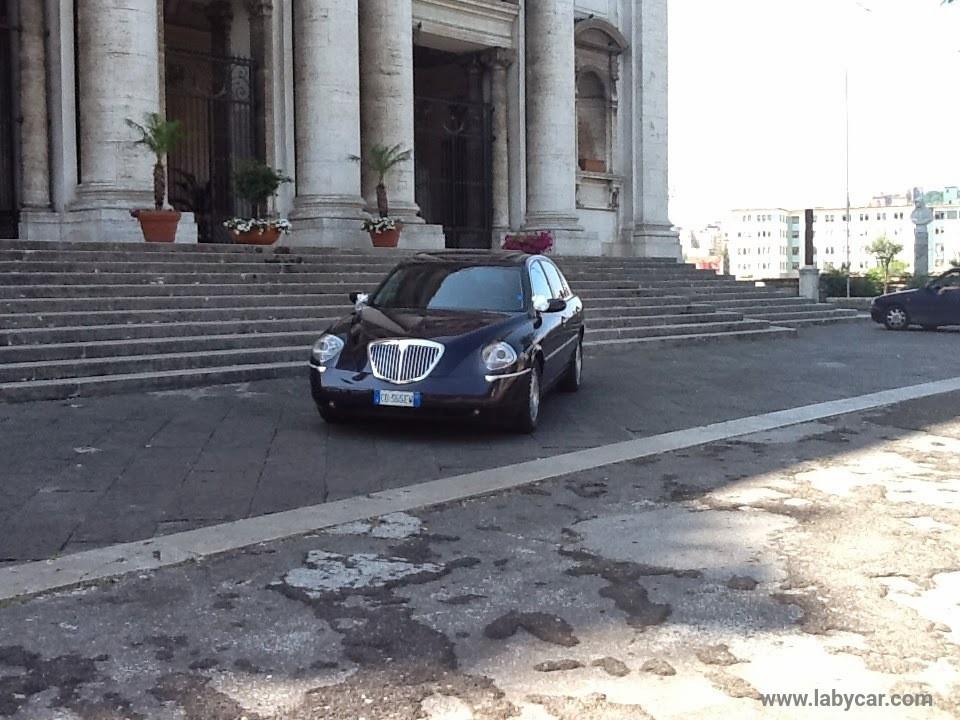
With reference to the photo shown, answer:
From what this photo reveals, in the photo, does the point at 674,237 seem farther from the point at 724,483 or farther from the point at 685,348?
the point at 724,483

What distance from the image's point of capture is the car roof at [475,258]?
1017cm

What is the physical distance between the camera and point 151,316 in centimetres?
1322

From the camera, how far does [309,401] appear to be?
1055cm

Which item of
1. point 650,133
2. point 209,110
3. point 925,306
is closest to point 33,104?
point 209,110

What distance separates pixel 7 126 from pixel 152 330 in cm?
878

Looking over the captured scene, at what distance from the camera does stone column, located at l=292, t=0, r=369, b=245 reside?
2003 cm

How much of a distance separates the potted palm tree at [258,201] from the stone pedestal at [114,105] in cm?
158

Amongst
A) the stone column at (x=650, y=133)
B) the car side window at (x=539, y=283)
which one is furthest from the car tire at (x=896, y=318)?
the car side window at (x=539, y=283)

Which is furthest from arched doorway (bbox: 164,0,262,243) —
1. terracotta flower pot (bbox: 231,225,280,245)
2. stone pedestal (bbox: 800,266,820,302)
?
stone pedestal (bbox: 800,266,820,302)

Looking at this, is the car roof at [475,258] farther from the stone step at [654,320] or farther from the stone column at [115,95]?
the stone column at [115,95]

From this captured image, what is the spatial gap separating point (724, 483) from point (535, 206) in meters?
19.4

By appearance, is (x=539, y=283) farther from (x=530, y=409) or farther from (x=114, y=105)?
(x=114, y=105)

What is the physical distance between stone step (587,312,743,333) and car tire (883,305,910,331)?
16.4 ft

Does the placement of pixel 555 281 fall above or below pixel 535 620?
above
